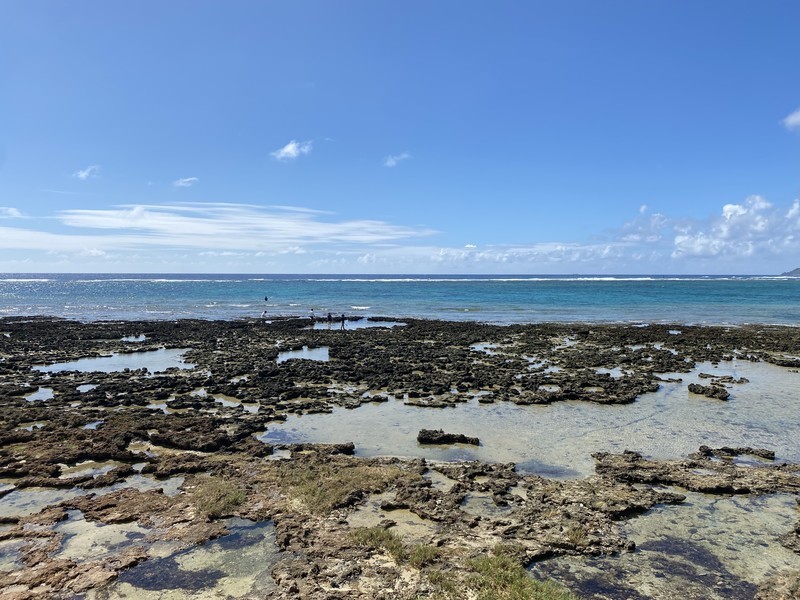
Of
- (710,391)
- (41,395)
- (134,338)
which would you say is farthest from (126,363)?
(710,391)

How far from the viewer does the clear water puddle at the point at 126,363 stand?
23359 mm

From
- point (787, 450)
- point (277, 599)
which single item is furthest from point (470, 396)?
point (277, 599)

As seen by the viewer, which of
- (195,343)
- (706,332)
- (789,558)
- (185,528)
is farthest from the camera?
(706,332)

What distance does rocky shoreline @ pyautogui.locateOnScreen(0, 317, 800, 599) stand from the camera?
281 inches

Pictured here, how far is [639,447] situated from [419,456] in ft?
18.6

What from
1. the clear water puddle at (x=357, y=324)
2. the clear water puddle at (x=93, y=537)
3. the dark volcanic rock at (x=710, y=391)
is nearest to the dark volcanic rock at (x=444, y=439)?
the clear water puddle at (x=93, y=537)

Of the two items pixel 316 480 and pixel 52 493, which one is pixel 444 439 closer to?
pixel 316 480

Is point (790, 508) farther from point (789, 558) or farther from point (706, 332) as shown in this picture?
point (706, 332)

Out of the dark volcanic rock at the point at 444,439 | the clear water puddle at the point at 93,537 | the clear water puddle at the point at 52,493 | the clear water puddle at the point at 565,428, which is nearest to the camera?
the clear water puddle at the point at 93,537

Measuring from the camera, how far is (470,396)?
59.6 feet

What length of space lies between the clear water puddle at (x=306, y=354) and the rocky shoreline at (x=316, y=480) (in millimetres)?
2813

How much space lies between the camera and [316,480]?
10.1m

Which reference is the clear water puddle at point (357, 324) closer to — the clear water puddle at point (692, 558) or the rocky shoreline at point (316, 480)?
the rocky shoreline at point (316, 480)

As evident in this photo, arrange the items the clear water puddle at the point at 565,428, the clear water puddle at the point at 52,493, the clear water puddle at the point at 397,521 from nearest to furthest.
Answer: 1. the clear water puddle at the point at 397,521
2. the clear water puddle at the point at 52,493
3. the clear water puddle at the point at 565,428
